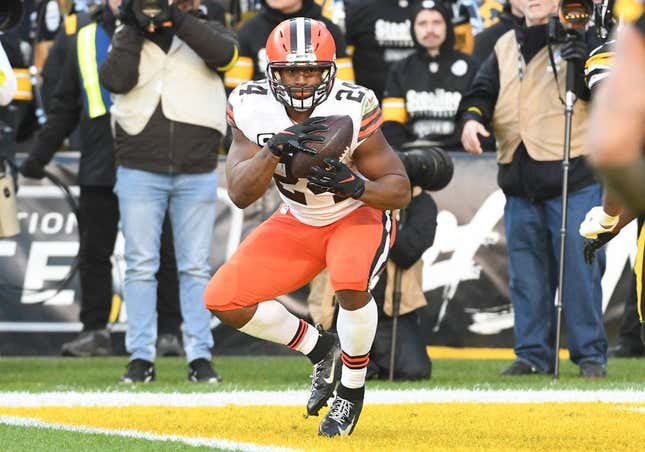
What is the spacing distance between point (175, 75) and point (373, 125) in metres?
2.24

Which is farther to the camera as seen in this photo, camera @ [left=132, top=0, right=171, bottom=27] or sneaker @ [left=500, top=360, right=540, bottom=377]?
sneaker @ [left=500, top=360, right=540, bottom=377]

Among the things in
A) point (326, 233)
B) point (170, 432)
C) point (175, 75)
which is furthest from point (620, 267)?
point (170, 432)

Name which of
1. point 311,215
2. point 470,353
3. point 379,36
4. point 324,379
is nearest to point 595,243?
point 311,215

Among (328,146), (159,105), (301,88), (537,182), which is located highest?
(301,88)

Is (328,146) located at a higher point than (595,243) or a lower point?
higher

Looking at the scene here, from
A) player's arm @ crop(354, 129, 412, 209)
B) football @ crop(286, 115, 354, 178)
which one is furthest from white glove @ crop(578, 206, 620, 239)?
football @ crop(286, 115, 354, 178)

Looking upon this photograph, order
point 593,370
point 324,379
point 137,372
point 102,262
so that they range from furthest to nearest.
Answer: point 102,262
point 593,370
point 137,372
point 324,379

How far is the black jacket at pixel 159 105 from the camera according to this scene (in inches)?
309

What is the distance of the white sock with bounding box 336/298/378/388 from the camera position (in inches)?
231

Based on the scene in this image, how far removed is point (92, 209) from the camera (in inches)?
368

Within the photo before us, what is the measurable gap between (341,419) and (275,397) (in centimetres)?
141

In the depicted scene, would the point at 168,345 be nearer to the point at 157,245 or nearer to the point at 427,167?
the point at 157,245

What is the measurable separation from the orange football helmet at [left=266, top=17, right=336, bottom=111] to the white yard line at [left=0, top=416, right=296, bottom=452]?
143 cm

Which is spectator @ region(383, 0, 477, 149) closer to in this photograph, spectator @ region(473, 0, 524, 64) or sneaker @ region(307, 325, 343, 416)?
spectator @ region(473, 0, 524, 64)
